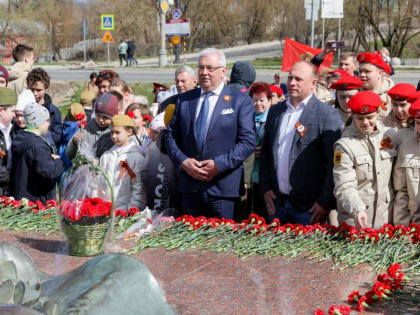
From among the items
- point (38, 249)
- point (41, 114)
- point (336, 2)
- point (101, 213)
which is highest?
point (336, 2)

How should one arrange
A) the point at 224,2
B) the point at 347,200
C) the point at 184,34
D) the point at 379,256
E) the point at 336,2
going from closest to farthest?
the point at 379,256, the point at 347,200, the point at 336,2, the point at 184,34, the point at 224,2

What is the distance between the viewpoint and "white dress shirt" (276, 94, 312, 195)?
5.10 meters

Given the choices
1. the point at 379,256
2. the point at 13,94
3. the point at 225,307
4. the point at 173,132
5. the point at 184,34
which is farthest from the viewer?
the point at 184,34

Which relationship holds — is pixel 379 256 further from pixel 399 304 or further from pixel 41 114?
pixel 41 114

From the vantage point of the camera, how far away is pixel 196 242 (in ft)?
14.7

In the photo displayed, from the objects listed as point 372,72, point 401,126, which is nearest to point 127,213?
point 401,126

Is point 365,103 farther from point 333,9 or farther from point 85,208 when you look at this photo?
point 333,9

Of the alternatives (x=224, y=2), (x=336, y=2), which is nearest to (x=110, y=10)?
(x=224, y=2)

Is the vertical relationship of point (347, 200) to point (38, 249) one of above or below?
above

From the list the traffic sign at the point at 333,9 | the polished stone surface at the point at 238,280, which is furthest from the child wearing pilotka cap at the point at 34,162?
the traffic sign at the point at 333,9

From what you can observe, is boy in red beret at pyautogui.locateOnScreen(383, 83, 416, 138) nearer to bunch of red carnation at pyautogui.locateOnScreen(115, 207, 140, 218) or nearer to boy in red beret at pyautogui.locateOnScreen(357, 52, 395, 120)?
boy in red beret at pyautogui.locateOnScreen(357, 52, 395, 120)

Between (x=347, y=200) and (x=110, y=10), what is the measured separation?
44.8 m

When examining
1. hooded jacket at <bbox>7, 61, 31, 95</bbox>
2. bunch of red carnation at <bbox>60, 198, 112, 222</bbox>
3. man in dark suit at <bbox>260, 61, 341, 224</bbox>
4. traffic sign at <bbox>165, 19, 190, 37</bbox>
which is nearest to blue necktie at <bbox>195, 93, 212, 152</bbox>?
man in dark suit at <bbox>260, 61, 341, 224</bbox>

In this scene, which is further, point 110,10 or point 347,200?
point 110,10
